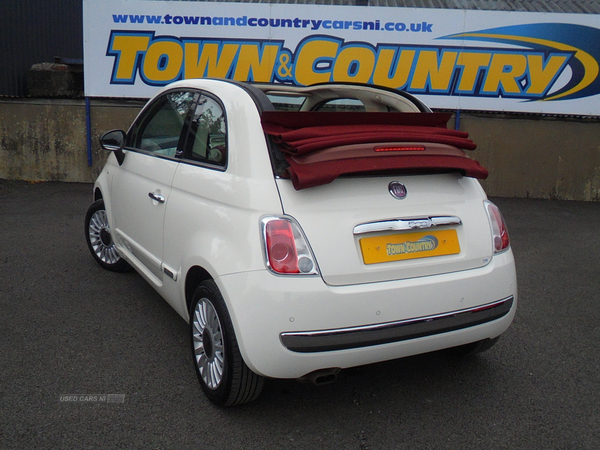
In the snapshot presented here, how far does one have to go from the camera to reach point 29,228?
670 centimetres

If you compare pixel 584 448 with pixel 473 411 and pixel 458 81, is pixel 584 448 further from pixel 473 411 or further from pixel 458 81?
pixel 458 81

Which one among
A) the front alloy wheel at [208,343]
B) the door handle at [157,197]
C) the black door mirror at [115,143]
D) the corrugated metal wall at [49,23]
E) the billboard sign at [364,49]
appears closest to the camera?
the front alloy wheel at [208,343]

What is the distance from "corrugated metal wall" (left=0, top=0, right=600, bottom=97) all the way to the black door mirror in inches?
241

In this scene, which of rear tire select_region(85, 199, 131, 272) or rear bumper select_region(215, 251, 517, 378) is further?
rear tire select_region(85, 199, 131, 272)

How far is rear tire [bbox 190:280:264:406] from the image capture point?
2.77m

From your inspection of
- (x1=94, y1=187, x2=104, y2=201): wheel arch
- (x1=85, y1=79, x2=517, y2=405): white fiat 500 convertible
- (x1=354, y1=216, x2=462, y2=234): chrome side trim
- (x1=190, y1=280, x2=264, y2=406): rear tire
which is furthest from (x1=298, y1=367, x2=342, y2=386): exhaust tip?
(x1=94, y1=187, x2=104, y2=201): wheel arch

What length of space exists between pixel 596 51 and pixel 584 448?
26.9 feet

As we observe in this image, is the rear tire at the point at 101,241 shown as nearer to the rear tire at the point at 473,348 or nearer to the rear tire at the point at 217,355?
the rear tire at the point at 217,355

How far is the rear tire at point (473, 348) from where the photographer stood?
3373 mm

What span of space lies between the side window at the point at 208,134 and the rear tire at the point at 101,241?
1.86 m

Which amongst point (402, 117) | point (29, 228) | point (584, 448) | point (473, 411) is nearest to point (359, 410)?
point (473, 411)

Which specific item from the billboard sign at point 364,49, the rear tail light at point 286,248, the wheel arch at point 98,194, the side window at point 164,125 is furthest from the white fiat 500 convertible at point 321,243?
the billboard sign at point 364,49

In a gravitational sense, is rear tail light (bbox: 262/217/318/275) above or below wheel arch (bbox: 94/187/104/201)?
above

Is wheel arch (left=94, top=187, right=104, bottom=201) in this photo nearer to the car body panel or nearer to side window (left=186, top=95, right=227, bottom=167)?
side window (left=186, top=95, right=227, bottom=167)
